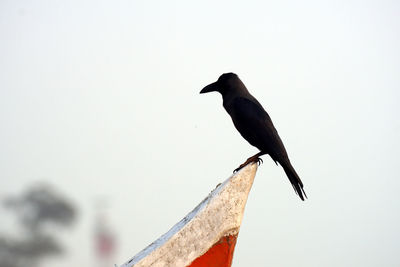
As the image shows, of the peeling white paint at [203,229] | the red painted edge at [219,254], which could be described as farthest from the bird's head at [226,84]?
the red painted edge at [219,254]

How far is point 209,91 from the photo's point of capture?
689cm

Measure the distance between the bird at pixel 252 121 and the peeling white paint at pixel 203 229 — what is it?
306cm

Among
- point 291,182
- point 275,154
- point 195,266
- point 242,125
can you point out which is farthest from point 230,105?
point 195,266

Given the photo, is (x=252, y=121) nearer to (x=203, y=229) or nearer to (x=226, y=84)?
(x=226, y=84)

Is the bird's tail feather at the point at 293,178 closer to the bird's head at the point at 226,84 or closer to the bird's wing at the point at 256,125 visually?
the bird's wing at the point at 256,125

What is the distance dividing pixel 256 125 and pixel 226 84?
2.55 feet

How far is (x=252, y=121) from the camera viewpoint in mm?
6113

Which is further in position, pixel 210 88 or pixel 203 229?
pixel 210 88

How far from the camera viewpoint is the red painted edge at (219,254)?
2524 millimetres

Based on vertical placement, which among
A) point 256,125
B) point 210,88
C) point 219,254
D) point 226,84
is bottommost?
point 219,254

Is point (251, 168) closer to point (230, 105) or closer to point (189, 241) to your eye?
point (189, 241)

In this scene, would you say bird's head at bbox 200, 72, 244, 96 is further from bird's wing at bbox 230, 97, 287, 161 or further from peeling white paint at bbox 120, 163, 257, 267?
peeling white paint at bbox 120, 163, 257, 267

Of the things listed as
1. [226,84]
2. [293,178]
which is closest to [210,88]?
[226,84]

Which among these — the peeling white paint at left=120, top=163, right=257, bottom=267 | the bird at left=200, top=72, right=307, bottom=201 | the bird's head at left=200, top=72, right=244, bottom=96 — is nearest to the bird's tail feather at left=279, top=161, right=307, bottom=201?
the bird at left=200, top=72, right=307, bottom=201
